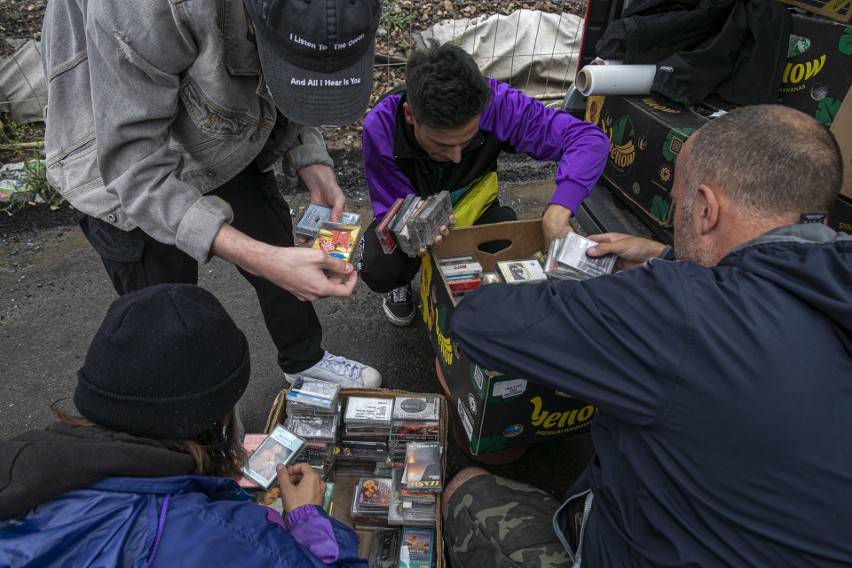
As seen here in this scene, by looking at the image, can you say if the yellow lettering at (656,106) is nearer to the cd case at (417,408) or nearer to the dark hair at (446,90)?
A: the dark hair at (446,90)

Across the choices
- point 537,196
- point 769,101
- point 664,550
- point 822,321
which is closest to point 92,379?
point 664,550

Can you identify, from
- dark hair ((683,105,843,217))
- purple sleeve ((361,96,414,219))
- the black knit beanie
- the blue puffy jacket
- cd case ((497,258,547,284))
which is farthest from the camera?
purple sleeve ((361,96,414,219))

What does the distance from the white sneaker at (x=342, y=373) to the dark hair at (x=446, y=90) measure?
144 cm

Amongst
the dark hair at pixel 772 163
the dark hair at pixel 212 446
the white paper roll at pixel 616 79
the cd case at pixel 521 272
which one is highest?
the dark hair at pixel 772 163

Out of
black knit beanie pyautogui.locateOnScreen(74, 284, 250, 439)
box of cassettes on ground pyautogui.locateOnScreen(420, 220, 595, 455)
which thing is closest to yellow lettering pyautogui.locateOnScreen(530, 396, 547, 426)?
box of cassettes on ground pyautogui.locateOnScreen(420, 220, 595, 455)

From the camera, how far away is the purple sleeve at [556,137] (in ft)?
9.34

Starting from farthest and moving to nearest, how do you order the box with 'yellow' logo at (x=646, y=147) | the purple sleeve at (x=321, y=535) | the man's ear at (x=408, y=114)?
the box with 'yellow' logo at (x=646, y=147) → the man's ear at (x=408, y=114) → the purple sleeve at (x=321, y=535)

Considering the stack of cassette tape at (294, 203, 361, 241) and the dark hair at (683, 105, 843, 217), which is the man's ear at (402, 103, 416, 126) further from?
the dark hair at (683, 105, 843, 217)

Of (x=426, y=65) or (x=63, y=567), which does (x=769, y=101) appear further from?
(x=63, y=567)

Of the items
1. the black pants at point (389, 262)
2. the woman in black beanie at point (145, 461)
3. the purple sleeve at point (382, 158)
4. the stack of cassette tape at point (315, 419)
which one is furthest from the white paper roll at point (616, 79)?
the woman in black beanie at point (145, 461)

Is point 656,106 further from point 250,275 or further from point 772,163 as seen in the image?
point 250,275

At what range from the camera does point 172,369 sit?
51.8 inches

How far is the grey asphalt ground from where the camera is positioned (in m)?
2.92

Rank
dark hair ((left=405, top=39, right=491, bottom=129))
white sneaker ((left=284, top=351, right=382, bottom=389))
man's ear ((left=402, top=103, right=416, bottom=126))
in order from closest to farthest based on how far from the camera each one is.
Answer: dark hair ((left=405, top=39, right=491, bottom=129)) → man's ear ((left=402, top=103, right=416, bottom=126)) → white sneaker ((left=284, top=351, right=382, bottom=389))
